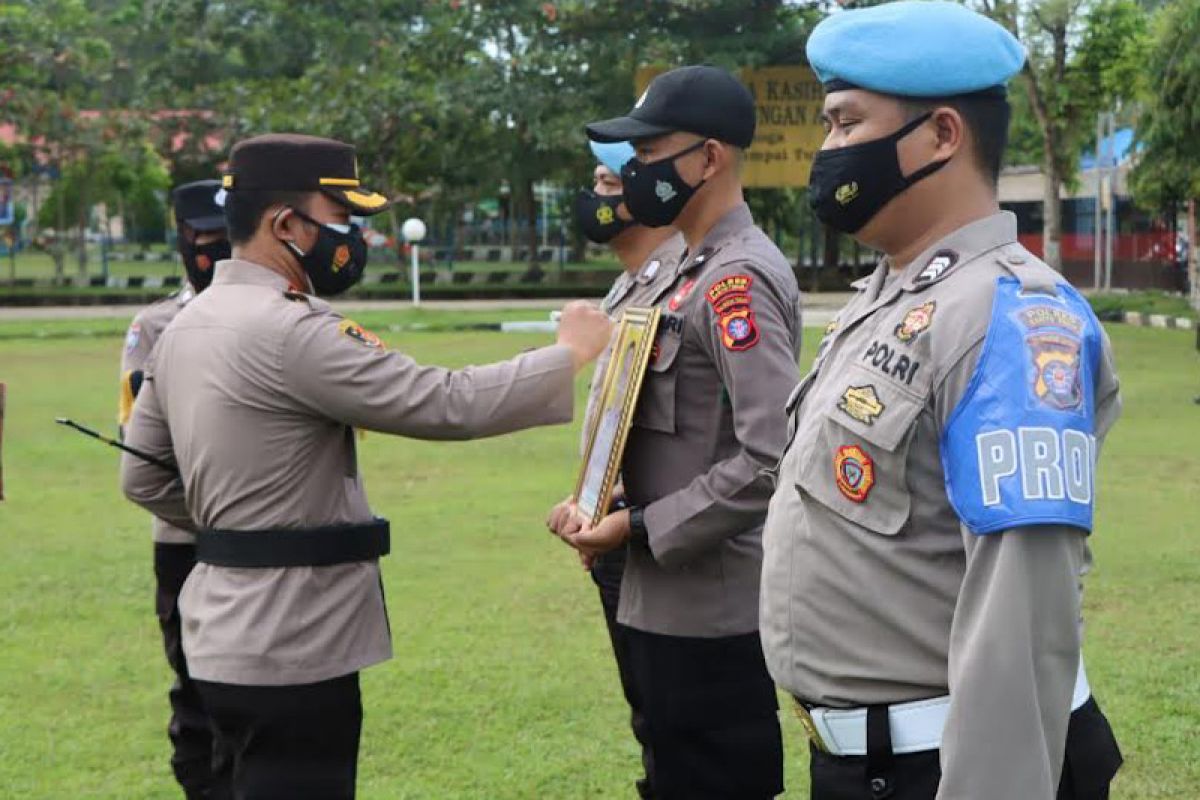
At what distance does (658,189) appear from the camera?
4.26 meters

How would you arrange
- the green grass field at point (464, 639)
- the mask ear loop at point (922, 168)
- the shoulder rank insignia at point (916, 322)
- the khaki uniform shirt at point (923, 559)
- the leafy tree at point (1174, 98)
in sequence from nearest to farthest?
the khaki uniform shirt at point (923, 559)
the shoulder rank insignia at point (916, 322)
the mask ear loop at point (922, 168)
the green grass field at point (464, 639)
the leafy tree at point (1174, 98)

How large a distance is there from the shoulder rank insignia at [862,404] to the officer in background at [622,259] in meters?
1.92

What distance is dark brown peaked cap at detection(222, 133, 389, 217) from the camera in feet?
12.8

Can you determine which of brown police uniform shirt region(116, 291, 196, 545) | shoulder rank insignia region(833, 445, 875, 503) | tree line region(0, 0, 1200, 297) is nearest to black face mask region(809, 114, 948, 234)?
shoulder rank insignia region(833, 445, 875, 503)

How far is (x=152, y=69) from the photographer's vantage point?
46.5 meters

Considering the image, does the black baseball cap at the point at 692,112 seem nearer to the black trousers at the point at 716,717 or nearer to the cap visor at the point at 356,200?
the cap visor at the point at 356,200

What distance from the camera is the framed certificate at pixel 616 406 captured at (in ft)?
13.1

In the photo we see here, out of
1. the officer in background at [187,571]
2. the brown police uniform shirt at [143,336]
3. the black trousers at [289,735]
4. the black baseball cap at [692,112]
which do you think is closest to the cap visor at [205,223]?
the officer in background at [187,571]

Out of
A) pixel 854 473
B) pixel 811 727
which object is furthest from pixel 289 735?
pixel 854 473

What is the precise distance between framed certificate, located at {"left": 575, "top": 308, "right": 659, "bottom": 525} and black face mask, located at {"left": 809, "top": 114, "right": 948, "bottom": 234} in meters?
1.25

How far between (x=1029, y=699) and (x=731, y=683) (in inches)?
73.6

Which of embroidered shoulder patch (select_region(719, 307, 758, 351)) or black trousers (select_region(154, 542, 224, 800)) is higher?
embroidered shoulder patch (select_region(719, 307, 758, 351))

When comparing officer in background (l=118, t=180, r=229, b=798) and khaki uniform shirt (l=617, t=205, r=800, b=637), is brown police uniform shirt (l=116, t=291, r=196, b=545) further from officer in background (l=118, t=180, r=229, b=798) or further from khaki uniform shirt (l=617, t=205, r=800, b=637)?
khaki uniform shirt (l=617, t=205, r=800, b=637)

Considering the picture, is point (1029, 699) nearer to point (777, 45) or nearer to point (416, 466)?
point (416, 466)
